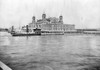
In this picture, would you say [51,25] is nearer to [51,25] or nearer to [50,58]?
[51,25]

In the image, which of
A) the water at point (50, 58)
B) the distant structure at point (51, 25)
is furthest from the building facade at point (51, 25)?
the water at point (50, 58)

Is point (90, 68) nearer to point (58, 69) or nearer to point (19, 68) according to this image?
point (58, 69)

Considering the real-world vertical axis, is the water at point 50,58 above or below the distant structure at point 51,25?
below

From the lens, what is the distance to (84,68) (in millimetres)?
5883

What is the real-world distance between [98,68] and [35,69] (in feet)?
9.27

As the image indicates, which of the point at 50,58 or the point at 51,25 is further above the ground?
the point at 51,25

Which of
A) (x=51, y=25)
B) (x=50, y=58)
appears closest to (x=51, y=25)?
(x=51, y=25)

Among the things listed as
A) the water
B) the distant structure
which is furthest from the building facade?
the water

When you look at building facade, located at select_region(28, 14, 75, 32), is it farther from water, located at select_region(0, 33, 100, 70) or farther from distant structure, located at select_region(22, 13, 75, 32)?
water, located at select_region(0, 33, 100, 70)

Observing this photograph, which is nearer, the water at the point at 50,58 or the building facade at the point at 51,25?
the water at the point at 50,58

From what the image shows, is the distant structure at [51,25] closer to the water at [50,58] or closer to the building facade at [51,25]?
the building facade at [51,25]

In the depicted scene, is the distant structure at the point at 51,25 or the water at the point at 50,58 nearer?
the water at the point at 50,58

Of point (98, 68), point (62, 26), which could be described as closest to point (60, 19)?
point (62, 26)

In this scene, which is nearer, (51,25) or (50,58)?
(50,58)
